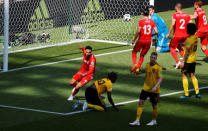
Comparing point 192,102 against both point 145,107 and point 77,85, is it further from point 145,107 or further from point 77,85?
point 77,85

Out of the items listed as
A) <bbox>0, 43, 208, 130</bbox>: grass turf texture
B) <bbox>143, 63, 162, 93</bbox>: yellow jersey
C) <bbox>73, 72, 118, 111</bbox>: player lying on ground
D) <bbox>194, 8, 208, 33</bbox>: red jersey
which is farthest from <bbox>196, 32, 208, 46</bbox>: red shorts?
<bbox>143, 63, 162, 93</bbox>: yellow jersey

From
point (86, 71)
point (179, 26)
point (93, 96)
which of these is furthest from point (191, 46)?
point (179, 26)

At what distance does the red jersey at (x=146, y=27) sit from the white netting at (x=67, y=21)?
6381 mm

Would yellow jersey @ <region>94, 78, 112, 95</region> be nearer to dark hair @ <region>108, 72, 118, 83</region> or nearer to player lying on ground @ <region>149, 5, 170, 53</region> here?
dark hair @ <region>108, 72, 118, 83</region>

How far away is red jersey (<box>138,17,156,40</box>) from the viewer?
14.0m

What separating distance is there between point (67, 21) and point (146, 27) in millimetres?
8499

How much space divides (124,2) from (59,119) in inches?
491

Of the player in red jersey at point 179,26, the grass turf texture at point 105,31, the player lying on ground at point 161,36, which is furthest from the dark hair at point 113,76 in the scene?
the grass turf texture at point 105,31

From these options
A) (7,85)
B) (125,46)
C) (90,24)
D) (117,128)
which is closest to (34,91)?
(7,85)

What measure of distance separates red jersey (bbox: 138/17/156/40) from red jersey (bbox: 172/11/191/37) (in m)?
0.83

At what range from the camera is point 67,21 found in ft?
72.0

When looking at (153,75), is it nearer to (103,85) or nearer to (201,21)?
(103,85)

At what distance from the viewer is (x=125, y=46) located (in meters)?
19.4

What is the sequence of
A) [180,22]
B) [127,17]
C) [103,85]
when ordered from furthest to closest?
[127,17]
[180,22]
[103,85]
